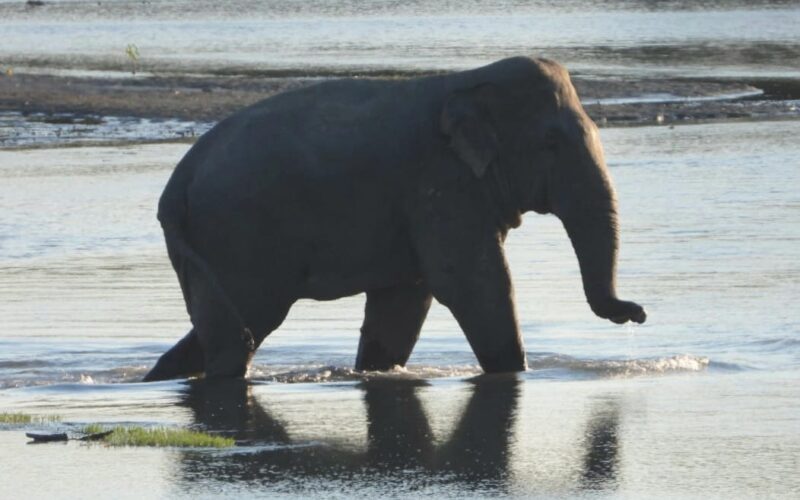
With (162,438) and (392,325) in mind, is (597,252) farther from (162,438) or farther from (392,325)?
(162,438)

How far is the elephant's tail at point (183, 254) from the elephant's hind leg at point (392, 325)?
801 millimetres

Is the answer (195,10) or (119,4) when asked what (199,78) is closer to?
(195,10)

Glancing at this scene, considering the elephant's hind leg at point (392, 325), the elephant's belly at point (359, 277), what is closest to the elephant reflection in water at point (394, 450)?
the elephant's belly at point (359, 277)

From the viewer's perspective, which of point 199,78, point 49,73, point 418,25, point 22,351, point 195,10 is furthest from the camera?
point 195,10

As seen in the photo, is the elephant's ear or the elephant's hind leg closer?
the elephant's ear

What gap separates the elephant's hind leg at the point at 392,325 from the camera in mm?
12602

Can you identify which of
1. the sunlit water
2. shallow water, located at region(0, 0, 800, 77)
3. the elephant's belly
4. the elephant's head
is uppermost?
the elephant's head

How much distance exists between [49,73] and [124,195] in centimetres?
2305

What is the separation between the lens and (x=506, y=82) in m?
12.1

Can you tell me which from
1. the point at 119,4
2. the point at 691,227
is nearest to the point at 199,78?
the point at 691,227

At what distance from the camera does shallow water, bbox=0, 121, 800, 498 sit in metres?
8.79

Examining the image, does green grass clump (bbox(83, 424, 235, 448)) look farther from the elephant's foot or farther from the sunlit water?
the elephant's foot

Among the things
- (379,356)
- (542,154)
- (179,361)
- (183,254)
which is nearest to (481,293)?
(542,154)

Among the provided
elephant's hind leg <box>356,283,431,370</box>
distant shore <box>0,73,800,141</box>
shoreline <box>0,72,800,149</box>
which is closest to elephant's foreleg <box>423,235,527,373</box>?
elephant's hind leg <box>356,283,431,370</box>
